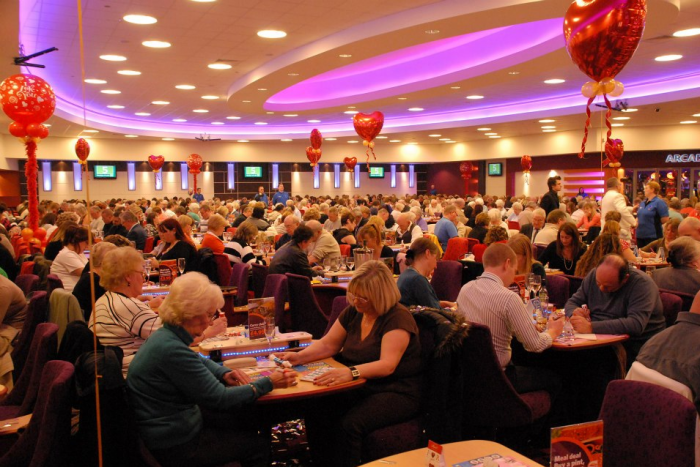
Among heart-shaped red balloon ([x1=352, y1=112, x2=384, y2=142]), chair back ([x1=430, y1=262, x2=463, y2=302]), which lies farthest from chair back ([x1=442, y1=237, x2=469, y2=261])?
heart-shaped red balloon ([x1=352, y1=112, x2=384, y2=142])

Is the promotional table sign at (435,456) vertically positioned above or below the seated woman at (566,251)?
below

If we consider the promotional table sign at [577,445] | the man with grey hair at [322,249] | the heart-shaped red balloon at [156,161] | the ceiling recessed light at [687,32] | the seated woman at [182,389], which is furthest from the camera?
the heart-shaped red balloon at [156,161]

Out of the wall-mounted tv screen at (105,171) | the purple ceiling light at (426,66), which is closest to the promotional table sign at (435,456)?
the purple ceiling light at (426,66)

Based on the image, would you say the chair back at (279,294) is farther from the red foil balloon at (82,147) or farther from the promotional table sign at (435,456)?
the promotional table sign at (435,456)

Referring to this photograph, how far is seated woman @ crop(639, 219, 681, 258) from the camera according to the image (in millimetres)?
7234

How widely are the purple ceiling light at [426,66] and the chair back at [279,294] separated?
473cm

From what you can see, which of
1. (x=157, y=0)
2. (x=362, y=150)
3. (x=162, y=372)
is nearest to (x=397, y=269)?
(x=157, y=0)

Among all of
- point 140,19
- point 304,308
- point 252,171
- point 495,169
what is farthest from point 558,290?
point 252,171

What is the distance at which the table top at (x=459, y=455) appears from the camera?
2117 millimetres

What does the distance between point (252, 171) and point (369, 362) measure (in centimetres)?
2073

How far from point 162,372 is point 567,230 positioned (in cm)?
460

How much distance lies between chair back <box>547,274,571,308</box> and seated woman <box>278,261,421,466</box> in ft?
7.45

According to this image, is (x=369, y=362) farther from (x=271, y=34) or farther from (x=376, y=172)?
(x=376, y=172)

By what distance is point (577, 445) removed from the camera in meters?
1.82
